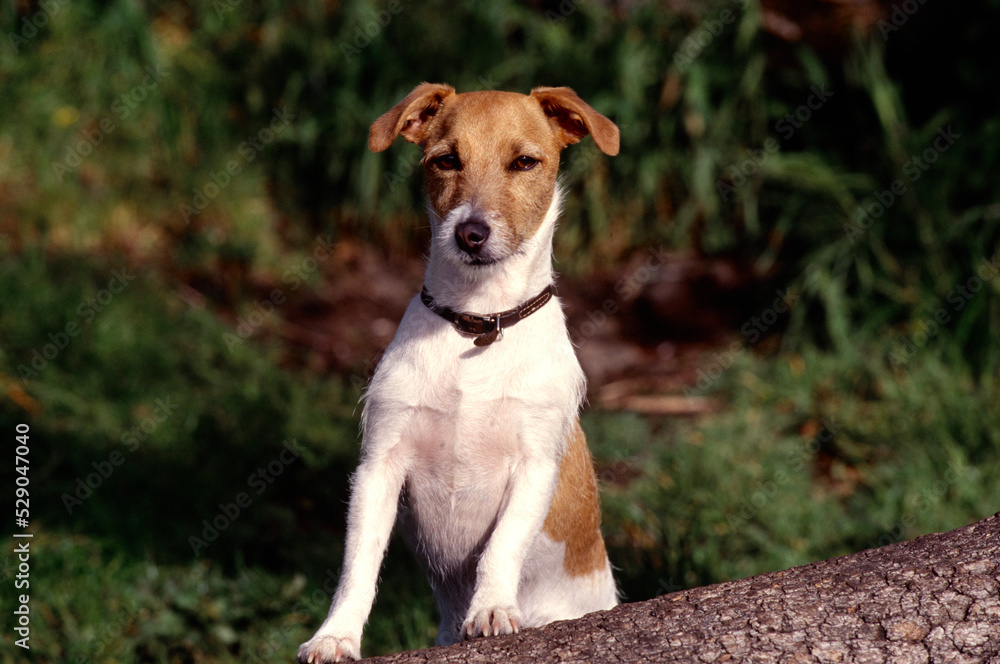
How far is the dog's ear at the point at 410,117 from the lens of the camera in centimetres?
363

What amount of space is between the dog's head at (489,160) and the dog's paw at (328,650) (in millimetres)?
1346

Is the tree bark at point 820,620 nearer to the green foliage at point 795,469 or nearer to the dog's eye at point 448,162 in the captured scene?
the dog's eye at point 448,162

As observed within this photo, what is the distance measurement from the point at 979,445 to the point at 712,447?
1.67 meters

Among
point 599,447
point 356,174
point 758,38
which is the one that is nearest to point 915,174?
point 758,38

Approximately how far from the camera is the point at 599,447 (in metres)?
6.59

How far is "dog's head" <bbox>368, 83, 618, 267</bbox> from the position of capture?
3486 millimetres
